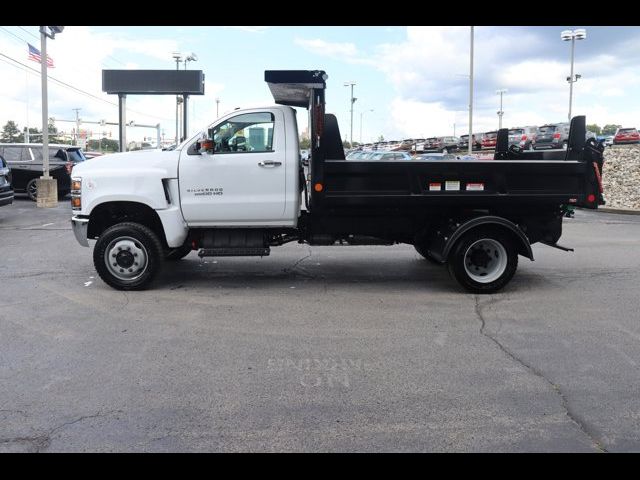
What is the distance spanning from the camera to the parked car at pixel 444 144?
47100mm

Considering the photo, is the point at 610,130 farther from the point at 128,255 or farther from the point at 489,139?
the point at 128,255

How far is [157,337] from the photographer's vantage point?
5.66 meters

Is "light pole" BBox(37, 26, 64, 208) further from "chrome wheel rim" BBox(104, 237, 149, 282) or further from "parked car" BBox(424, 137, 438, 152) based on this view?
"parked car" BBox(424, 137, 438, 152)

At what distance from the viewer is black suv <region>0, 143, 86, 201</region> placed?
1956 cm

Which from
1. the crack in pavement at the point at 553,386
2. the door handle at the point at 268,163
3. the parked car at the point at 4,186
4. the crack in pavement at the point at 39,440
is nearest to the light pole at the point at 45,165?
the parked car at the point at 4,186

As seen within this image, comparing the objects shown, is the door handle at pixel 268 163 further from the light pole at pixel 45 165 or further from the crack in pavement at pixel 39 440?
the light pole at pixel 45 165

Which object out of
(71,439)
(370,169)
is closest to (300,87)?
A: (370,169)

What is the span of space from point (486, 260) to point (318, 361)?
3463 mm

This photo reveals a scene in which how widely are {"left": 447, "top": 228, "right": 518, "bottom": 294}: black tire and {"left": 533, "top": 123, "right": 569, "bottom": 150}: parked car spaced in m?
27.7

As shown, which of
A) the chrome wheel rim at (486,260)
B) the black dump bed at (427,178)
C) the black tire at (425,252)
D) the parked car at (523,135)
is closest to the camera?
the black dump bed at (427,178)

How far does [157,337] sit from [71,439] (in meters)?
2.07

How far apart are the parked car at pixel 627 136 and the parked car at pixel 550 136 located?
646 centimetres
